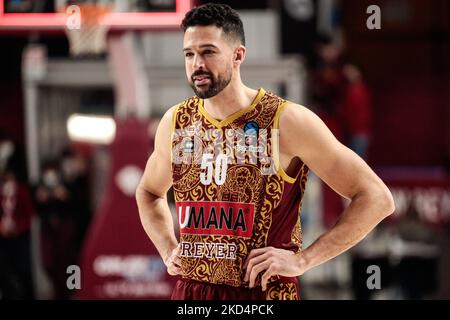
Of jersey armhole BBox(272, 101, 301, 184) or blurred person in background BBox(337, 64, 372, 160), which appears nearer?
jersey armhole BBox(272, 101, 301, 184)

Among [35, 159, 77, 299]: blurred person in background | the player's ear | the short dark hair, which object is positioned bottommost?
[35, 159, 77, 299]: blurred person in background

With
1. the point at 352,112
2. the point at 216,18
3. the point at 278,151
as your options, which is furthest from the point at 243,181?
the point at 352,112

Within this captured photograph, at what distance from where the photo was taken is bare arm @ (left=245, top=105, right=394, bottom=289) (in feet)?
11.5

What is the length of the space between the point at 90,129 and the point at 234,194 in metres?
6.10

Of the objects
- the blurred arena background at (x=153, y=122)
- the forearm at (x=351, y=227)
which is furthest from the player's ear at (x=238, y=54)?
the blurred arena background at (x=153, y=122)

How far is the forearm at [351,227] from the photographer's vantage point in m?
3.50

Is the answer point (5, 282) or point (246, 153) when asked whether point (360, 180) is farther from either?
point (5, 282)

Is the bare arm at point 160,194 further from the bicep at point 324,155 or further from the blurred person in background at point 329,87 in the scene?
the blurred person in background at point 329,87

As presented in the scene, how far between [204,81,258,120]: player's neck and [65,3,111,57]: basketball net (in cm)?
315

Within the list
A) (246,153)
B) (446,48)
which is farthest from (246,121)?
(446,48)

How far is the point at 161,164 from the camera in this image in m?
3.81

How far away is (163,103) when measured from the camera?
8.70 metres

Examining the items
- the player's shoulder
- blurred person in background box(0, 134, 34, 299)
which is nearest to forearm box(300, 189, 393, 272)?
the player's shoulder

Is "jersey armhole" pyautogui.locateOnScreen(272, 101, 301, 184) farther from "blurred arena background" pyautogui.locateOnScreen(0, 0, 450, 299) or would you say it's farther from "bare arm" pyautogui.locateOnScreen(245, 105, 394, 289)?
"blurred arena background" pyautogui.locateOnScreen(0, 0, 450, 299)
